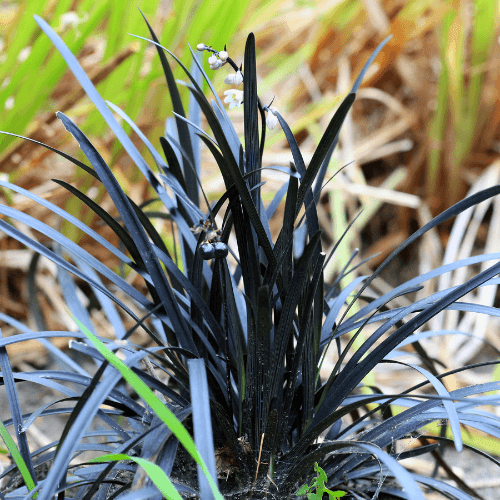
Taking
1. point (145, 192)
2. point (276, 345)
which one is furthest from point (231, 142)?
point (145, 192)

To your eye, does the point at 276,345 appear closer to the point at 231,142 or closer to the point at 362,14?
the point at 231,142

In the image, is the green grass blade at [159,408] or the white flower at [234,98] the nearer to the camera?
the green grass blade at [159,408]

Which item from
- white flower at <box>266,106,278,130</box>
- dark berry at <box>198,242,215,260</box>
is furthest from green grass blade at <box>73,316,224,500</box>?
white flower at <box>266,106,278,130</box>

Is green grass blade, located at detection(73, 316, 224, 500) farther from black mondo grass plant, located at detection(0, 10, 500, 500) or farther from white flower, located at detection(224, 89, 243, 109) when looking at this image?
white flower, located at detection(224, 89, 243, 109)

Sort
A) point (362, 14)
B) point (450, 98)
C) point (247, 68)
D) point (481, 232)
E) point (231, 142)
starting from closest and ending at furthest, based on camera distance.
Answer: point (247, 68) → point (231, 142) → point (450, 98) → point (481, 232) → point (362, 14)

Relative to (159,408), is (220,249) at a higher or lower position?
higher

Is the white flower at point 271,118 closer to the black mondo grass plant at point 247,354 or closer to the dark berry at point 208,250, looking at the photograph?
the black mondo grass plant at point 247,354

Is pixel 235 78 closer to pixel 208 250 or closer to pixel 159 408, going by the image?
pixel 208 250

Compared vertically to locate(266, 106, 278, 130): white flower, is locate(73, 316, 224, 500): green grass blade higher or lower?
lower

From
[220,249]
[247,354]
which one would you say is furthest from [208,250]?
[247,354]

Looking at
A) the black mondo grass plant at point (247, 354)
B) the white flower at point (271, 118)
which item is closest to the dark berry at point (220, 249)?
the black mondo grass plant at point (247, 354)

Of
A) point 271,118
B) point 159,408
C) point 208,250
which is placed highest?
point 271,118
